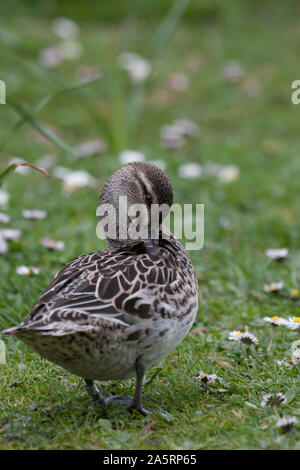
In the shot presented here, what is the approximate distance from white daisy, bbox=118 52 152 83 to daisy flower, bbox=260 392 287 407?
22.1ft

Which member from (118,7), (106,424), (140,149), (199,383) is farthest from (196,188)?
(118,7)

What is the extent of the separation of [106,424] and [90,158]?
16.3ft

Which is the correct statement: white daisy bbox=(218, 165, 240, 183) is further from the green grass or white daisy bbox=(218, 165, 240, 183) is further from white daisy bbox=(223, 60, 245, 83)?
white daisy bbox=(223, 60, 245, 83)

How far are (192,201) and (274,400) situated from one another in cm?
376

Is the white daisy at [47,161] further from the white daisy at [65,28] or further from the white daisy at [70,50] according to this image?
the white daisy at [65,28]

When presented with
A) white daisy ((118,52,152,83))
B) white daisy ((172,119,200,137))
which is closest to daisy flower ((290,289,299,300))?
white daisy ((172,119,200,137))

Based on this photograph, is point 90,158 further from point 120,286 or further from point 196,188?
point 120,286

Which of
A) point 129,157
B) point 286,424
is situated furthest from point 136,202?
point 129,157

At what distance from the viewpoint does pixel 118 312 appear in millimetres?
3230

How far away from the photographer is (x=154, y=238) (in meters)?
4.02

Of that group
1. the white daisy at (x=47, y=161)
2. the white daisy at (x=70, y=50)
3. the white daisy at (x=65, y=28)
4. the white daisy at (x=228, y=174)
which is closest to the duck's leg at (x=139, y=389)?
the white daisy at (x=228, y=174)

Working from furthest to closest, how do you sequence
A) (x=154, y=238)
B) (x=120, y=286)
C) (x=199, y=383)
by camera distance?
(x=154, y=238) < (x=199, y=383) < (x=120, y=286)

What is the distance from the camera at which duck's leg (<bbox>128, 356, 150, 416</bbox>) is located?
335cm

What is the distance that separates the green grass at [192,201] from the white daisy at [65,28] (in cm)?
21
